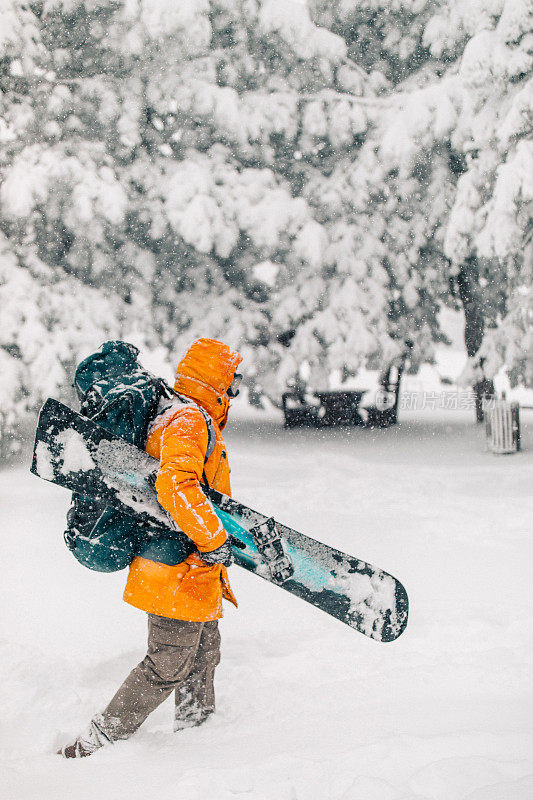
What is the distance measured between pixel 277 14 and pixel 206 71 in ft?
4.91

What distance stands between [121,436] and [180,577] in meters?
0.59

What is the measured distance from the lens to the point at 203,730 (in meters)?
2.85

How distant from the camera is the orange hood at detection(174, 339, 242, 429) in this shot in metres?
2.64

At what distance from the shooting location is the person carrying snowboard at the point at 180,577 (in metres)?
2.41

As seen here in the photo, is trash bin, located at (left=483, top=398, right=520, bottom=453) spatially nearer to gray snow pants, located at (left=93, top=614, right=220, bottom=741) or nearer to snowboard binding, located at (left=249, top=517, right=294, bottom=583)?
snowboard binding, located at (left=249, top=517, right=294, bottom=583)

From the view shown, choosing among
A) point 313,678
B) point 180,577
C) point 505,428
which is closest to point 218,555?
point 180,577

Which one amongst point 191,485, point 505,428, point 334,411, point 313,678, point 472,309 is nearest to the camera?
point 191,485

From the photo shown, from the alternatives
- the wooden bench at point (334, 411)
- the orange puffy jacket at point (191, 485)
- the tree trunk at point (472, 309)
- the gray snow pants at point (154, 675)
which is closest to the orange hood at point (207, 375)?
the orange puffy jacket at point (191, 485)

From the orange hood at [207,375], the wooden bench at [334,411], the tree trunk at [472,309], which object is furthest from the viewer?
the wooden bench at [334,411]

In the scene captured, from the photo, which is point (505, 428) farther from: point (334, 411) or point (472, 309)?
point (334, 411)

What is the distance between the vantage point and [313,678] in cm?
349

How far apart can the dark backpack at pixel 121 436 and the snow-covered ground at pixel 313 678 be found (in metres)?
0.79

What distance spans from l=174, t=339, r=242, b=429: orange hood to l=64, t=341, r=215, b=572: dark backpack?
73mm

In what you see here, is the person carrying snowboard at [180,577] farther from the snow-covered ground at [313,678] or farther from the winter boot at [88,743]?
the snow-covered ground at [313,678]
